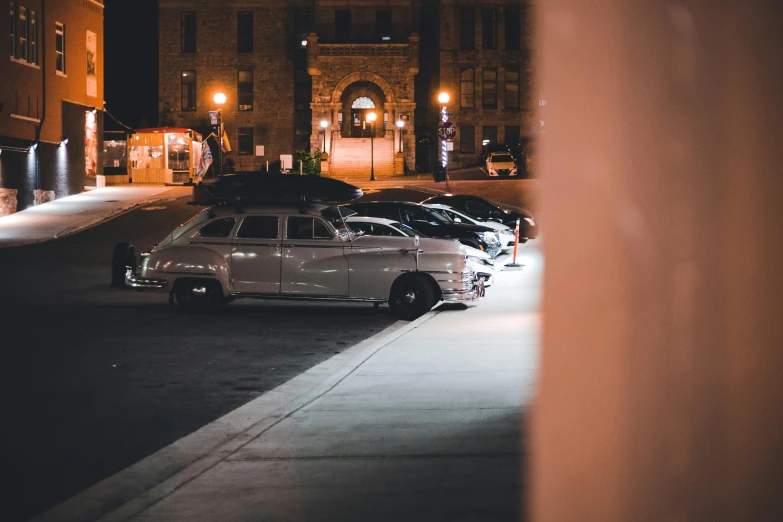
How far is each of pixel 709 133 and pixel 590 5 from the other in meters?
0.66

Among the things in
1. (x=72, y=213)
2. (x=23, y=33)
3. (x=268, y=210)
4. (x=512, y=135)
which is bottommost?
(x=72, y=213)

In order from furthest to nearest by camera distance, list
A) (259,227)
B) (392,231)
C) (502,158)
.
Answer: (502,158) < (392,231) < (259,227)

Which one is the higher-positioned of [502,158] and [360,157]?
[360,157]

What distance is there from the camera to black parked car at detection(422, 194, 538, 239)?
3212cm

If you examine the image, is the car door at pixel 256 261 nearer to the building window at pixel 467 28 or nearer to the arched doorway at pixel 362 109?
the arched doorway at pixel 362 109

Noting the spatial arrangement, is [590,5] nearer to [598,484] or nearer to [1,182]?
[598,484]

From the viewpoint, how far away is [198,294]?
17.3 m

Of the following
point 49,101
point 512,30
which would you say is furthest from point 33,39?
point 512,30

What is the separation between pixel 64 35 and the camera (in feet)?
154

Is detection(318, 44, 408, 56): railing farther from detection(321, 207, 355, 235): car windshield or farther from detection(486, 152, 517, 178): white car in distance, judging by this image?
detection(321, 207, 355, 235): car windshield

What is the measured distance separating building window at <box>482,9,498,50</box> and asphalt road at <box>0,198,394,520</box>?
52230 millimetres

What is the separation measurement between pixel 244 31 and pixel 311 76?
20.0ft

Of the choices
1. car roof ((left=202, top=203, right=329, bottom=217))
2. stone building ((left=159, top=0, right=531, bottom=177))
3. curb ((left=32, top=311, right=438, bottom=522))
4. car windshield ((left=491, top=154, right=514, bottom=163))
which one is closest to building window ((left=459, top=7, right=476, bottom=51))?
stone building ((left=159, top=0, right=531, bottom=177))

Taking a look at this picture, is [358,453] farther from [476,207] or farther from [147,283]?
[476,207]
